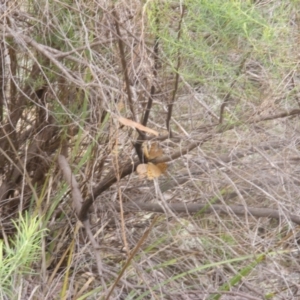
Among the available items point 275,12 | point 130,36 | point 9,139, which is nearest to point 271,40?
point 275,12

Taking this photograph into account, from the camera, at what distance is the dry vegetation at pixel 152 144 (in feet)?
5.51

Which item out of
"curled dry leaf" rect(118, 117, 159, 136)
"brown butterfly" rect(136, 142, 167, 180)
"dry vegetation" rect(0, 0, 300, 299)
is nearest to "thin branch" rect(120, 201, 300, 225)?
"dry vegetation" rect(0, 0, 300, 299)

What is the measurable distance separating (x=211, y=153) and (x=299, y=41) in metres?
0.42

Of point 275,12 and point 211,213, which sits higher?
point 275,12

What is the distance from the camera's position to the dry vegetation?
1.68 meters

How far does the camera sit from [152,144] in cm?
190

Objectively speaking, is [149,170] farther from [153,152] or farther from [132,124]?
[132,124]

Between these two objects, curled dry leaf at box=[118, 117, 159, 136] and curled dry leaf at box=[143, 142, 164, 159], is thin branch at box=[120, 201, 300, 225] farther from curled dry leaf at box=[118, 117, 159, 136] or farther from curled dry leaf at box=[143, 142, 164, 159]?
curled dry leaf at box=[118, 117, 159, 136]

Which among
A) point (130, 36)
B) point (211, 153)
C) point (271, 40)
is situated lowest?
point (211, 153)

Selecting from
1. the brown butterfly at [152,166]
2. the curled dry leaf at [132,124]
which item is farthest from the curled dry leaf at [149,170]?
the curled dry leaf at [132,124]

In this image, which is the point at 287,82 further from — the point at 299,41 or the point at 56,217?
the point at 56,217

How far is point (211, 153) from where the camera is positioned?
75.9 inches

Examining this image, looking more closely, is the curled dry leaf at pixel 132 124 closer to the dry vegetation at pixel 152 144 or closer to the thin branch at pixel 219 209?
the dry vegetation at pixel 152 144

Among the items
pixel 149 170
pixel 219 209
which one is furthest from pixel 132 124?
pixel 219 209
